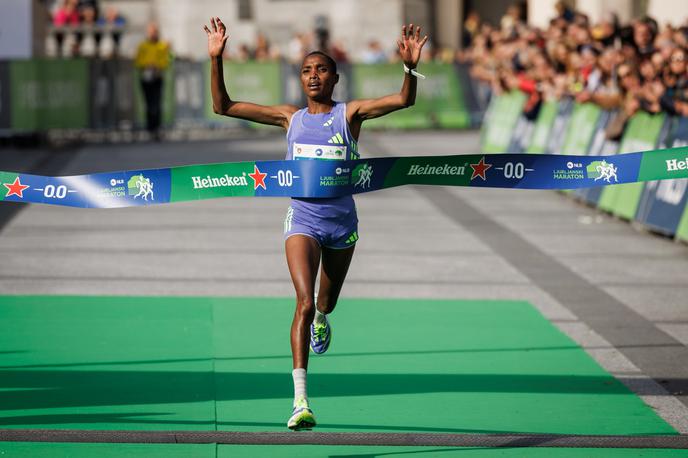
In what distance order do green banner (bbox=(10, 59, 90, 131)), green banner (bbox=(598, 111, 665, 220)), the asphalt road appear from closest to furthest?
1. the asphalt road
2. green banner (bbox=(598, 111, 665, 220))
3. green banner (bbox=(10, 59, 90, 131))

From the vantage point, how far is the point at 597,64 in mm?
18000

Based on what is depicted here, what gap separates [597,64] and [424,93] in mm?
14021

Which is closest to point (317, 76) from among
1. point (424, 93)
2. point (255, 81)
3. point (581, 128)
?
point (581, 128)

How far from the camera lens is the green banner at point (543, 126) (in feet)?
65.7

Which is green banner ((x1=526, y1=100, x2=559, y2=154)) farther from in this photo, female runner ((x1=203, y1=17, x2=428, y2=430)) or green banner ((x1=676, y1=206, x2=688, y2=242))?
female runner ((x1=203, y1=17, x2=428, y2=430))

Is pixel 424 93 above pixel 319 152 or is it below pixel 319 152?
below

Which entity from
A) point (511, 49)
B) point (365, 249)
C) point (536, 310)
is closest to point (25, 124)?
point (511, 49)

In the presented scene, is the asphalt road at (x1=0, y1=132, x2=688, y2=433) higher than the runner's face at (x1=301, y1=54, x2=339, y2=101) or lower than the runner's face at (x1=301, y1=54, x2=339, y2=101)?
lower

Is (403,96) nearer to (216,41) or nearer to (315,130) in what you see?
(315,130)

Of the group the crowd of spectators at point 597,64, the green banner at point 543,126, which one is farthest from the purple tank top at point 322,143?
the green banner at point 543,126

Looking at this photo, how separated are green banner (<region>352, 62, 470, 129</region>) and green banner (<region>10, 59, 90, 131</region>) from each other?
7.22 metres

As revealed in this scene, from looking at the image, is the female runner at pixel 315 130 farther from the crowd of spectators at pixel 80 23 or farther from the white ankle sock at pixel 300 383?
the crowd of spectators at pixel 80 23

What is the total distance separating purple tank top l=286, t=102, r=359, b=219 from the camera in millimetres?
7215

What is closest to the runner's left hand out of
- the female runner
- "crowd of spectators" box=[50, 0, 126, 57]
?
the female runner
